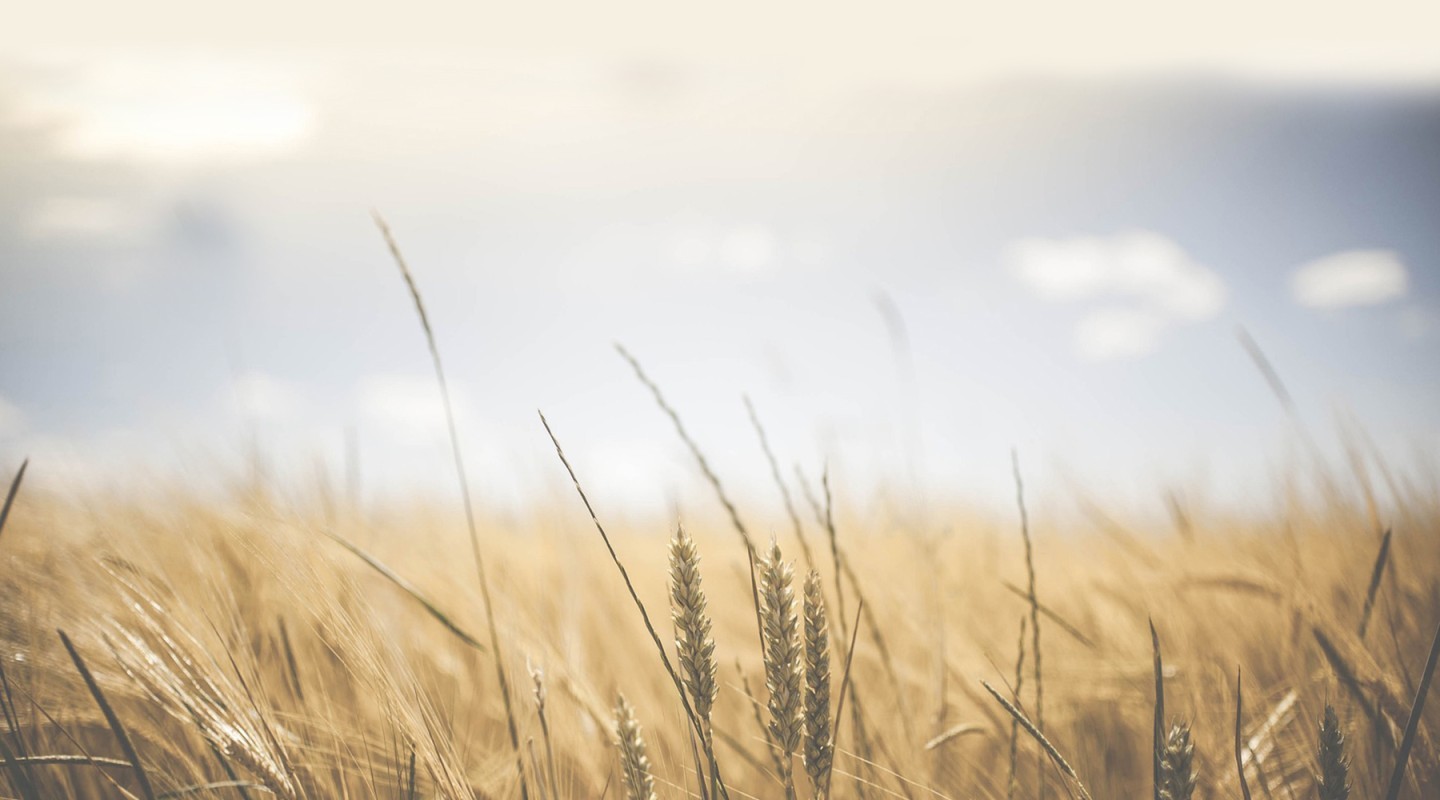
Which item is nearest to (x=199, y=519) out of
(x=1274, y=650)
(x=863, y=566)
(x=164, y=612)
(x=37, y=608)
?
(x=37, y=608)

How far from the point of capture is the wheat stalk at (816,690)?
21.2 inches

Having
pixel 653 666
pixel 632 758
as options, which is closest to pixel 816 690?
pixel 632 758

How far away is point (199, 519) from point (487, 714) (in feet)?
2.42

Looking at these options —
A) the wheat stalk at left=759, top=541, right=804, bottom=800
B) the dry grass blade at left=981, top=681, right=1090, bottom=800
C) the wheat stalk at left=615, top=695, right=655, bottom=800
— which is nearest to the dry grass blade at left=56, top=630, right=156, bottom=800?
the wheat stalk at left=615, top=695, right=655, bottom=800

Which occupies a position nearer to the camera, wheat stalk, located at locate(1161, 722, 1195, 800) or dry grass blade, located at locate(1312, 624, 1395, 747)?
wheat stalk, located at locate(1161, 722, 1195, 800)

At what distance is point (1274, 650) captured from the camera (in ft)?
5.00

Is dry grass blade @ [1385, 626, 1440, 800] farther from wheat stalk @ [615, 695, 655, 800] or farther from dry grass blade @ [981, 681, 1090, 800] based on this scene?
wheat stalk @ [615, 695, 655, 800]

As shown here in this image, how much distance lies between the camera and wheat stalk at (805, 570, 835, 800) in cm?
54

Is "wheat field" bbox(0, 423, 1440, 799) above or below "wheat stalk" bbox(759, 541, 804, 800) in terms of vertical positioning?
below

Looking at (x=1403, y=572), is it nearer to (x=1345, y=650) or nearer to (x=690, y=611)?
(x=1345, y=650)

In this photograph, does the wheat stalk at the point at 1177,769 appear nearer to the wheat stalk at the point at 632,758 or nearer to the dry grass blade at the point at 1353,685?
the dry grass blade at the point at 1353,685

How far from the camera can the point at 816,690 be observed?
1.81ft

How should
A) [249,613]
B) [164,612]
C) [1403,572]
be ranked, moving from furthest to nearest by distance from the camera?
Answer: [1403,572], [249,613], [164,612]

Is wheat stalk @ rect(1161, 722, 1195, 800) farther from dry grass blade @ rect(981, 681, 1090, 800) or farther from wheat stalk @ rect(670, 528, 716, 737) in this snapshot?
wheat stalk @ rect(670, 528, 716, 737)
